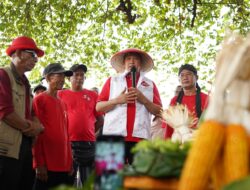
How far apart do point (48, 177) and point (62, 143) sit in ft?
1.27

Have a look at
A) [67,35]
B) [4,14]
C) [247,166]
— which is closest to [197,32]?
[67,35]

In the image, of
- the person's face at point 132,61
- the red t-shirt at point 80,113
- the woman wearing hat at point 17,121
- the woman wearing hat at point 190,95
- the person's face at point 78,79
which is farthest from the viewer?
the person's face at point 78,79

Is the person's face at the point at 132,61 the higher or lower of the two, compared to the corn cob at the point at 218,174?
higher

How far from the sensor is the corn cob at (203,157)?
1601mm

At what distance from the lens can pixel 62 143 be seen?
518 centimetres

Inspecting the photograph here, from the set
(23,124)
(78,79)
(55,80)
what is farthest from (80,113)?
(23,124)

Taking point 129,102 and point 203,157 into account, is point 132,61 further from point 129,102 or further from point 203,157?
point 203,157

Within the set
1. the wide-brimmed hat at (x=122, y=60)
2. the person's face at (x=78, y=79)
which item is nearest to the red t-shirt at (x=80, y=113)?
the person's face at (x=78, y=79)

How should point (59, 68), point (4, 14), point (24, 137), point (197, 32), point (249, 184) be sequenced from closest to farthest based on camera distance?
point (249, 184) < point (24, 137) < point (59, 68) < point (4, 14) < point (197, 32)

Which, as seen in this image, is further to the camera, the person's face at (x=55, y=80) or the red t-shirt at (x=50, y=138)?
the person's face at (x=55, y=80)

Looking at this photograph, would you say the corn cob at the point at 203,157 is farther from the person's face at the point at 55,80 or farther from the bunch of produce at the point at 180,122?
the person's face at the point at 55,80

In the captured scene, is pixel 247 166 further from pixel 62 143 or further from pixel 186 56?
pixel 186 56

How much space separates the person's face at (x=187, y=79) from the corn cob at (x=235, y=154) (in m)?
3.70

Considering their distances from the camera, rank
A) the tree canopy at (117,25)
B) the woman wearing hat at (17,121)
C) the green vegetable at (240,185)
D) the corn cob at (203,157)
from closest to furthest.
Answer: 1. the green vegetable at (240,185)
2. the corn cob at (203,157)
3. the woman wearing hat at (17,121)
4. the tree canopy at (117,25)
